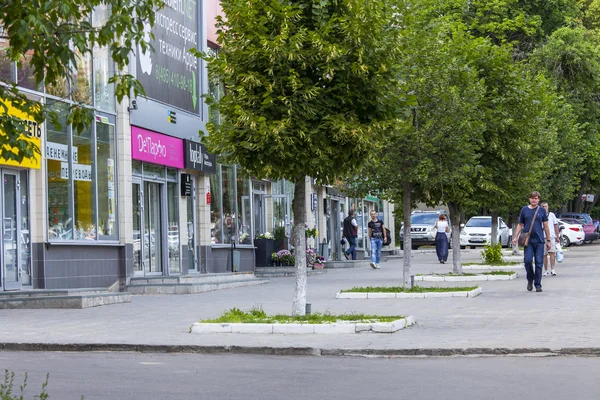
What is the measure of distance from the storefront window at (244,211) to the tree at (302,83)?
19.3 m

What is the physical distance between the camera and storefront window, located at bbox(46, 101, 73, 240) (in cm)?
2202

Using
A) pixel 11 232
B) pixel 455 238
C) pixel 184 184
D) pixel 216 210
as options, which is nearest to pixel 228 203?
pixel 216 210

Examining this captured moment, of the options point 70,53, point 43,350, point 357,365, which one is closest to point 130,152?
point 43,350

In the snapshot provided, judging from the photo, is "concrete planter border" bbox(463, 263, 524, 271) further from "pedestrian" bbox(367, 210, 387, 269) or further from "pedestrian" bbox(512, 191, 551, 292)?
"pedestrian" bbox(512, 191, 551, 292)

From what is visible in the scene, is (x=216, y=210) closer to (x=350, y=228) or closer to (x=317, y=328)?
(x=350, y=228)

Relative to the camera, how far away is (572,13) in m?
57.7

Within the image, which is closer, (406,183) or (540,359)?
(540,359)

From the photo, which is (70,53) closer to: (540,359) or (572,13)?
(540,359)

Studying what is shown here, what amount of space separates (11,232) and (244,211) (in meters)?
14.0

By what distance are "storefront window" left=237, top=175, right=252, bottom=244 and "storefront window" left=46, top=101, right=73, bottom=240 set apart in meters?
11.4

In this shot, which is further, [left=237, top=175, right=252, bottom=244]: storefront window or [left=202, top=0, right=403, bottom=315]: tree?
[left=237, top=175, right=252, bottom=244]: storefront window

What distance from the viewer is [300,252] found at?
14812 millimetres

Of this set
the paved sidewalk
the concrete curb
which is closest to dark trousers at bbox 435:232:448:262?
the paved sidewalk

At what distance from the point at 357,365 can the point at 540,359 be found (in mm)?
1851
